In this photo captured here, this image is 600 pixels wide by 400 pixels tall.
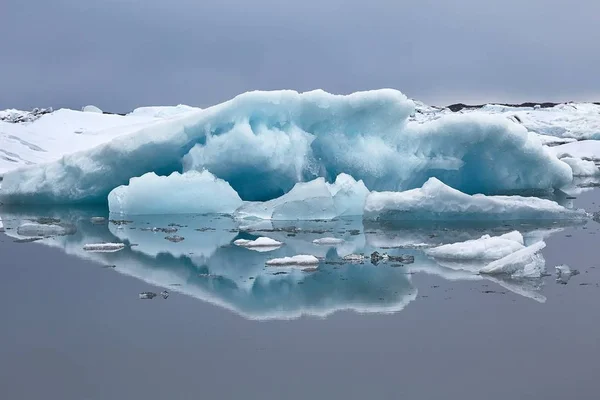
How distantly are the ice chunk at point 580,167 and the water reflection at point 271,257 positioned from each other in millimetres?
7985

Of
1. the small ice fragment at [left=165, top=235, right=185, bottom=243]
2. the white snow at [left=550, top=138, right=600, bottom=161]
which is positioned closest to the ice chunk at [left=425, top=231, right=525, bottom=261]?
the small ice fragment at [left=165, top=235, right=185, bottom=243]

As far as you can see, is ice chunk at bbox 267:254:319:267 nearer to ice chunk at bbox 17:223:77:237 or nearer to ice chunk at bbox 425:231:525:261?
ice chunk at bbox 425:231:525:261

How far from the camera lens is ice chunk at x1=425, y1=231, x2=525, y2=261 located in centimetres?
573

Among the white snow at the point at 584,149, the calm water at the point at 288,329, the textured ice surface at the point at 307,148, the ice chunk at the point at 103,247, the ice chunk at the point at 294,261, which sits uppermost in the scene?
the white snow at the point at 584,149

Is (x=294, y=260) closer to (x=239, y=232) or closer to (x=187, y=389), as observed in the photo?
(x=239, y=232)

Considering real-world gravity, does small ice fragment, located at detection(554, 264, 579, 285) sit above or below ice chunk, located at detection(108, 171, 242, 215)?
below

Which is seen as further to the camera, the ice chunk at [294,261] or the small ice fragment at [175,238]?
the small ice fragment at [175,238]

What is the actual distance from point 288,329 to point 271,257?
87.2 inches

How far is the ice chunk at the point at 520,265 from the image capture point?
517 centimetres

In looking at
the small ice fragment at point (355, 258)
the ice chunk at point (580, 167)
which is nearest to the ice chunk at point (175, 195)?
the small ice fragment at point (355, 258)

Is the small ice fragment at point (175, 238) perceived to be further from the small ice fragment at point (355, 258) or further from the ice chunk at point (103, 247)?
the small ice fragment at point (355, 258)

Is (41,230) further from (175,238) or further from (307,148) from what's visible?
(307,148)

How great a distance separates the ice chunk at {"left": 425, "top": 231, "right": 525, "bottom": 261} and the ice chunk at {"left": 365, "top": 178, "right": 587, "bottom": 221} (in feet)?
7.41

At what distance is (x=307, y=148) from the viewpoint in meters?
9.48
